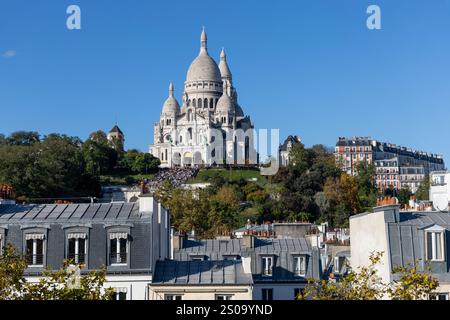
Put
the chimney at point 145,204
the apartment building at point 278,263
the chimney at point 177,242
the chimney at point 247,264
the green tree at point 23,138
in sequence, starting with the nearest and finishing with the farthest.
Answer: the chimney at point 247,264 → the chimney at point 145,204 → the apartment building at point 278,263 → the chimney at point 177,242 → the green tree at point 23,138

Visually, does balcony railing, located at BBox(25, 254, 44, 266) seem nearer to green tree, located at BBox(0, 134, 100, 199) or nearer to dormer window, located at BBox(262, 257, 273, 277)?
dormer window, located at BBox(262, 257, 273, 277)

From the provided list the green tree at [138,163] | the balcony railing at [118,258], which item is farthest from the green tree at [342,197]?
the balcony railing at [118,258]

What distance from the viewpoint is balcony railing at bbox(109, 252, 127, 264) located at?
29998 millimetres

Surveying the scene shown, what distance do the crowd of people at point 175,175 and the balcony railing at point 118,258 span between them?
5348 inches

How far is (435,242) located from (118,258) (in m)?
9.90

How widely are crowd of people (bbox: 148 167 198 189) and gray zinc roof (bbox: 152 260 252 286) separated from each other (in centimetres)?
13467

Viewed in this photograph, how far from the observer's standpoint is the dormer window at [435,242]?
95.3ft

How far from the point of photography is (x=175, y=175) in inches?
7121

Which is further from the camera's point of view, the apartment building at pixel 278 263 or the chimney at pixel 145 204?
the apartment building at pixel 278 263

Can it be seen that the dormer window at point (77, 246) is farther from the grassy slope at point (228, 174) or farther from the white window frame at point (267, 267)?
the grassy slope at point (228, 174)

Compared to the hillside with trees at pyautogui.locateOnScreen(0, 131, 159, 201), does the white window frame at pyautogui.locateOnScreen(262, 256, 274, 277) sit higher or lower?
lower

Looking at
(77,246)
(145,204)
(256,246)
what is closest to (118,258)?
(77,246)

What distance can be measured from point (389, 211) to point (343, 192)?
329 feet

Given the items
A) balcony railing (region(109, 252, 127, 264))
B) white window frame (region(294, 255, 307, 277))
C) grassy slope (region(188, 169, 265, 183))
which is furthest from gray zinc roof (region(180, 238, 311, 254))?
grassy slope (region(188, 169, 265, 183))
